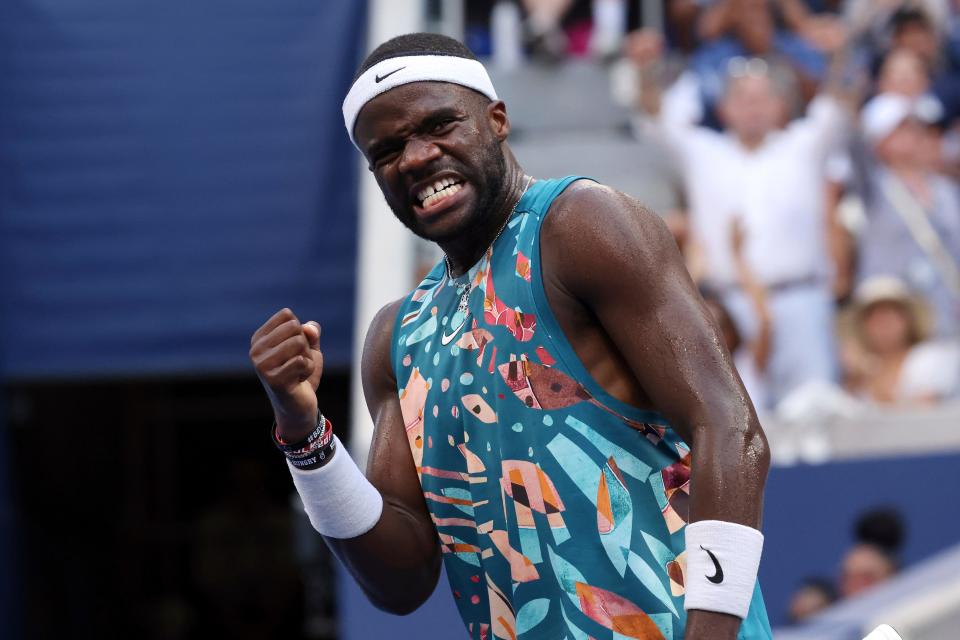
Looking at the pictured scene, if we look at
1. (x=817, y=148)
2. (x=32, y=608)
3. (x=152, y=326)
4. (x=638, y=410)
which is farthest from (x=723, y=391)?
(x=32, y=608)

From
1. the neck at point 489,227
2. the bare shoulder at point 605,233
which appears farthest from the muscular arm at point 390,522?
the bare shoulder at point 605,233

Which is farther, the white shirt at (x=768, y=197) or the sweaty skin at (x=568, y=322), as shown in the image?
the white shirt at (x=768, y=197)

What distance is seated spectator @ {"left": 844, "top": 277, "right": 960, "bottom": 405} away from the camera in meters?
7.11

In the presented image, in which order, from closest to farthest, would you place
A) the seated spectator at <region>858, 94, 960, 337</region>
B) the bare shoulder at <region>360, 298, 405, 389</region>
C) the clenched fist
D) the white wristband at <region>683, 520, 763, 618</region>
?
1. the white wristband at <region>683, 520, 763, 618</region>
2. the clenched fist
3. the bare shoulder at <region>360, 298, 405, 389</region>
4. the seated spectator at <region>858, 94, 960, 337</region>

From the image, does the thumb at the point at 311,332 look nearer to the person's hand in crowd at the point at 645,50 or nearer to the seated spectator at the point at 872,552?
the seated spectator at the point at 872,552

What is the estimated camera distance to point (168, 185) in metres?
9.48

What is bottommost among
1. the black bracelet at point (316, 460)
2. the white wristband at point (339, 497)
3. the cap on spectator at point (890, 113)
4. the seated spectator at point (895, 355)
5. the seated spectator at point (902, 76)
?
the seated spectator at point (895, 355)

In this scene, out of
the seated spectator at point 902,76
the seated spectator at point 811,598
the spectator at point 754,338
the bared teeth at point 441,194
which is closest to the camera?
the bared teeth at point 441,194

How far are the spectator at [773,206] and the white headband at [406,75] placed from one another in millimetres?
4823

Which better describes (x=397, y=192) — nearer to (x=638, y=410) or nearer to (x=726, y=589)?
(x=638, y=410)

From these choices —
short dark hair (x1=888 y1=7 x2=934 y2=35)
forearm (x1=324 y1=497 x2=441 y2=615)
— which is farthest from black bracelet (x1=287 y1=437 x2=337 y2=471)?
short dark hair (x1=888 y1=7 x2=934 y2=35)

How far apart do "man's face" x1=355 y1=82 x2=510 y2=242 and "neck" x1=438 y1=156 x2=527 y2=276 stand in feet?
0.05

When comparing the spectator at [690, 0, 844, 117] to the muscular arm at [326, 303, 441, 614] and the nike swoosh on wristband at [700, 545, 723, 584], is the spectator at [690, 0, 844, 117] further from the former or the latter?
Result: the nike swoosh on wristband at [700, 545, 723, 584]

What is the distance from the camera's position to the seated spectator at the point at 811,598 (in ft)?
19.8
